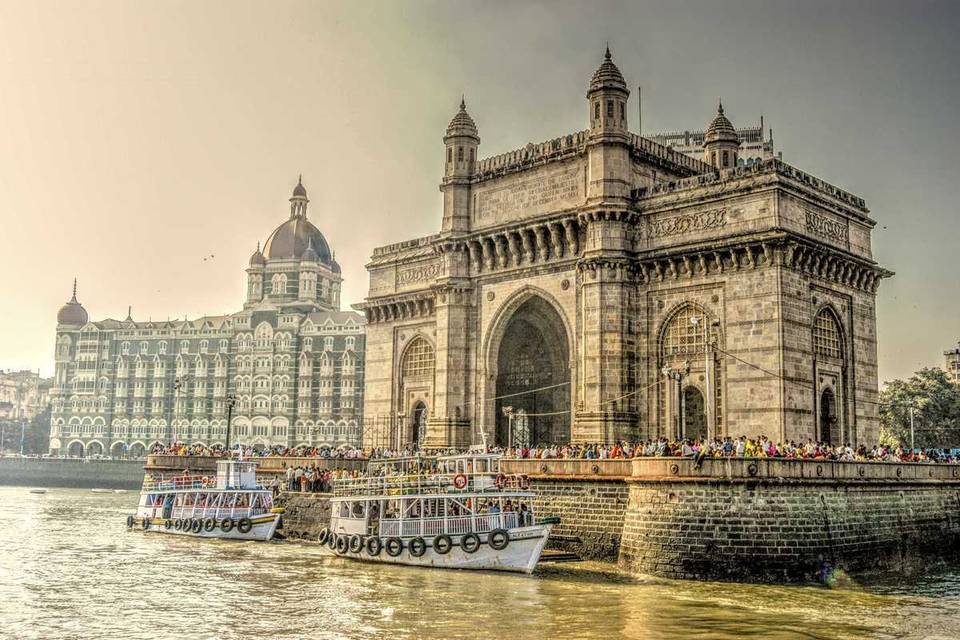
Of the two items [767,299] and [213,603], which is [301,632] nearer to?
[213,603]

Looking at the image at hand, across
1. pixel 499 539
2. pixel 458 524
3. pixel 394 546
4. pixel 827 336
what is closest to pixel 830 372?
pixel 827 336

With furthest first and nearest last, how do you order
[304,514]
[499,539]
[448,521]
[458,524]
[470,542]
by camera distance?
[304,514] → [448,521] → [458,524] → [470,542] → [499,539]

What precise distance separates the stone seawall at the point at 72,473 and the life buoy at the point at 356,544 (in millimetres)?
62823

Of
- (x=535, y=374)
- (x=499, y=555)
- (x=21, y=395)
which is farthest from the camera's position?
(x=21, y=395)

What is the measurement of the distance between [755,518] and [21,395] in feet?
538

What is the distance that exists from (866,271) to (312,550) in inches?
979

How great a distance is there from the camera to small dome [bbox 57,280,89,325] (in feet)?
389

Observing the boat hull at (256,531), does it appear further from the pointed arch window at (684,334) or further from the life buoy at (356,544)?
the pointed arch window at (684,334)

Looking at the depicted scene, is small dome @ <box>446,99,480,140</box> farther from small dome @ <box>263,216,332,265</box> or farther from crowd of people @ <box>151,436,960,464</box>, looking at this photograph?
small dome @ <box>263,216,332,265</box>

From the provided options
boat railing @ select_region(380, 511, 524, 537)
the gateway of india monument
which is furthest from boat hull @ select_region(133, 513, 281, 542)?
boat railing @ select_region(380, 511, 524, 537)

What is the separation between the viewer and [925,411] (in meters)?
Result: 60.2

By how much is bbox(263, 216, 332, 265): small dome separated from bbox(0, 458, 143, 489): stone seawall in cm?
3021

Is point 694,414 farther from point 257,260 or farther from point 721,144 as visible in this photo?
point 257,260

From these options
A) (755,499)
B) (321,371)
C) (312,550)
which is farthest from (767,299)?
(321,371)
